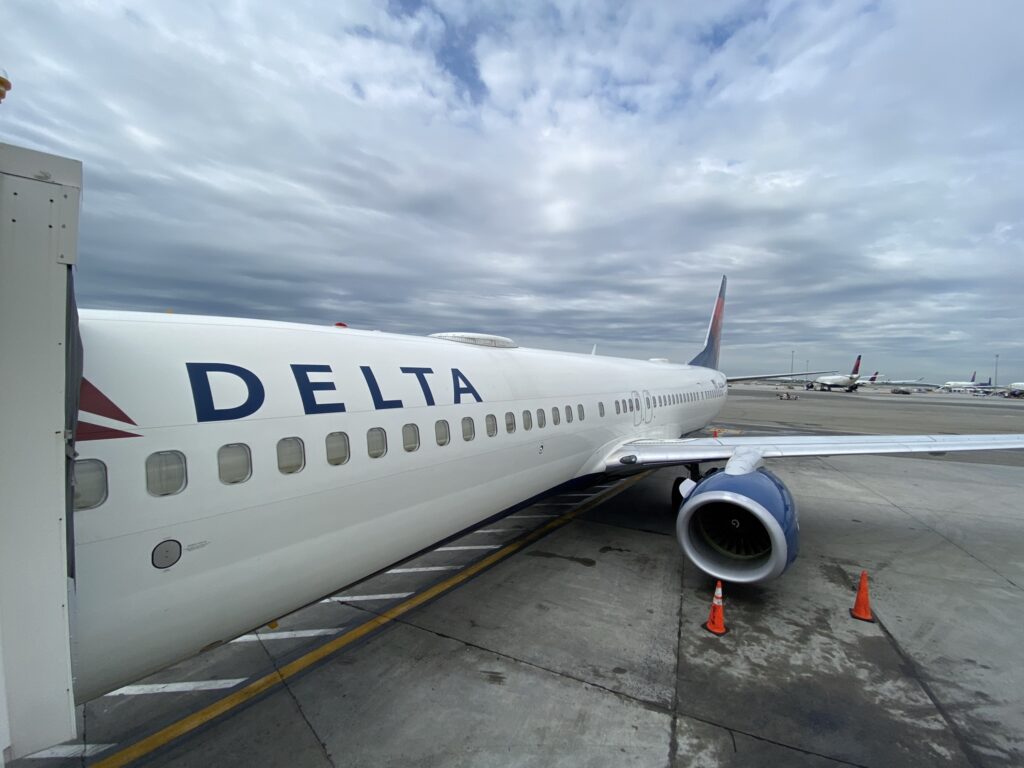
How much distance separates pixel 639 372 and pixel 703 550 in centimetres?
634

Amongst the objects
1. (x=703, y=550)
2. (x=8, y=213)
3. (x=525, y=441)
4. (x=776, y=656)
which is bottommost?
(x=776, y=656)

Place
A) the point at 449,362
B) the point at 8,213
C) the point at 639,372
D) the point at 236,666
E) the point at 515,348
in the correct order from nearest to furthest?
the point at 8,213 → the point at 236,666 → the point at 449,362 → the point at 515,348 → the point at 639,372

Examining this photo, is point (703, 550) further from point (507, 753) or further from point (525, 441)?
point (507, 753)

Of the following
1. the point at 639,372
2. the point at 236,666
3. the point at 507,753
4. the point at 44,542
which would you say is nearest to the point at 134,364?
the point at 44,542

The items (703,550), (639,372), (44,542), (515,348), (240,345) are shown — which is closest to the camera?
(44,542)

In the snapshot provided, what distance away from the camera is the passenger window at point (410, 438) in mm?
5465

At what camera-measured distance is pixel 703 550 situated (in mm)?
7637

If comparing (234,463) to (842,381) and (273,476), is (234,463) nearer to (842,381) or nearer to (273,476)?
(273,476)

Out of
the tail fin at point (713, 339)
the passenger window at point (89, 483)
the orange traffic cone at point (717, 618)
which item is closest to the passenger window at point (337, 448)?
the passenger window at point (89, 483)

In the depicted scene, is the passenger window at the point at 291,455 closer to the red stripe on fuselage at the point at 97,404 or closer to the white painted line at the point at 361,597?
the red stripe on fuselage at the point at 97,404

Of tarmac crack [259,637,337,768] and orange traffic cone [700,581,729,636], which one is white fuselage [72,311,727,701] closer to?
tarmac crack [259,637,337,768]

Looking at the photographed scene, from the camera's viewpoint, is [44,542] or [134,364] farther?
[134,364]

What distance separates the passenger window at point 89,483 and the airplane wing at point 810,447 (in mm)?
8312

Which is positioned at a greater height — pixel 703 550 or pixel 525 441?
pixel 525 441
